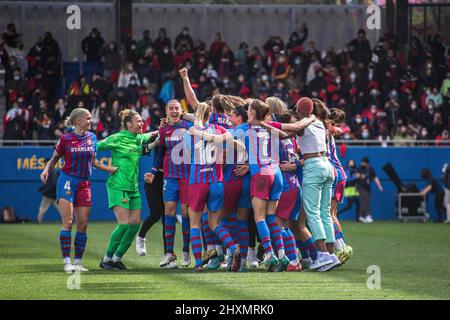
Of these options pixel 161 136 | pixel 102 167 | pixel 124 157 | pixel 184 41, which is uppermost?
pixel 184 41

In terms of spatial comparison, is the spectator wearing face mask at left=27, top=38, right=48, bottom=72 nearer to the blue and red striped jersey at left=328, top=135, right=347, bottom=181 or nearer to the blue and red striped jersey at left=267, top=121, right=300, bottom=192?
the blue and red striped jersey at left=328, top=135, right=347, bottom=181

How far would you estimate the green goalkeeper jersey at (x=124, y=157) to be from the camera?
13977mm

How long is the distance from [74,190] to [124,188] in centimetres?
68

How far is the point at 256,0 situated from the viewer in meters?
39.0

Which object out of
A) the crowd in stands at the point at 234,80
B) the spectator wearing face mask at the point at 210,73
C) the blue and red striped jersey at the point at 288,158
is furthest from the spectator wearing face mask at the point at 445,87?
the blue and red striped jersey at the point at 288,158

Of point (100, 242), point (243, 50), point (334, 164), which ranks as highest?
point (243, 50)

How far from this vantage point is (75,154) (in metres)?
13.7

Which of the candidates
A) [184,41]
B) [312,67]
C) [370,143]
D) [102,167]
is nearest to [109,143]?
[102,167]

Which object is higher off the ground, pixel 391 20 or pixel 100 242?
pixel 391 20

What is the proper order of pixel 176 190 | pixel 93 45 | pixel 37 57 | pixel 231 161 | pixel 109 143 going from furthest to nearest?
1. pixel 93 45
2. pixel 37 57
3. pixel 176 190
4. pixel 109 143
5. pixel 231 161

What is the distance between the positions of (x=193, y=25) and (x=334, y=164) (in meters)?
21.2

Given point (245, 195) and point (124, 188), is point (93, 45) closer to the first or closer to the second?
point (124, 188)
